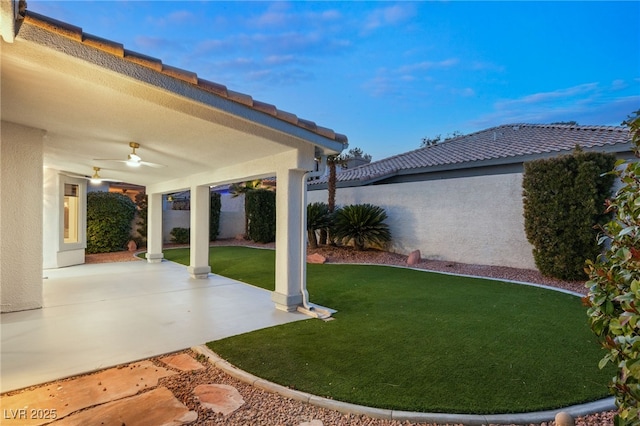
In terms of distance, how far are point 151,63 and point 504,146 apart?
15.0m

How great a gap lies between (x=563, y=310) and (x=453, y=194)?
631cm

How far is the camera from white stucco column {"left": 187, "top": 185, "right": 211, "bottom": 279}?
34.2ft

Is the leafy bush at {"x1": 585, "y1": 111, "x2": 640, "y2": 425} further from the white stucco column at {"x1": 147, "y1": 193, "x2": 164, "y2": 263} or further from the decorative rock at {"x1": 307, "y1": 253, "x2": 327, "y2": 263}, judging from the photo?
the white stucco column at {"x1": 147, "y1": 193, "x2": 164, "y2": 263}

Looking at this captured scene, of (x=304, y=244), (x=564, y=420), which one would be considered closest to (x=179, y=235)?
(x=304, y=244)

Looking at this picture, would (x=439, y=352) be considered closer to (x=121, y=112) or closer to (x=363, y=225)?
(x=121, y=112)

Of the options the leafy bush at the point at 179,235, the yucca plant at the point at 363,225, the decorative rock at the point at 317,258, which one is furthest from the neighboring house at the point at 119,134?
the leafy bush at the point at 179,235

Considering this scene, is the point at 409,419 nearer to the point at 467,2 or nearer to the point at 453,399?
the point at 453,399

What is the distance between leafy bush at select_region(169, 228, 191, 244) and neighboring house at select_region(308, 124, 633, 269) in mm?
10011

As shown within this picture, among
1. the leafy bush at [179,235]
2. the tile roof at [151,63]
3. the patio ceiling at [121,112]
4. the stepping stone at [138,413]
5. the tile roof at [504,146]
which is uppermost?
the tile roof at [504,146]

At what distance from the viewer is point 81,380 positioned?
13.0 ft

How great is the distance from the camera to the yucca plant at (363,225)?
45.0 feet

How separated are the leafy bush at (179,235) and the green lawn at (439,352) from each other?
47.8 feet

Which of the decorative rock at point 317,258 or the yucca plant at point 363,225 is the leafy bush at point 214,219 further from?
the yucca plant at point 363,225

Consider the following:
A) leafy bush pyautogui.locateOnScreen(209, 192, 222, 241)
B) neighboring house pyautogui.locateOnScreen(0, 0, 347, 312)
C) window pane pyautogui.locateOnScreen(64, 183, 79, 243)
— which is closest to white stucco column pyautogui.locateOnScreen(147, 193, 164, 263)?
window pane pyautogui.locateOnScreen(64, 183, 79, 243)
